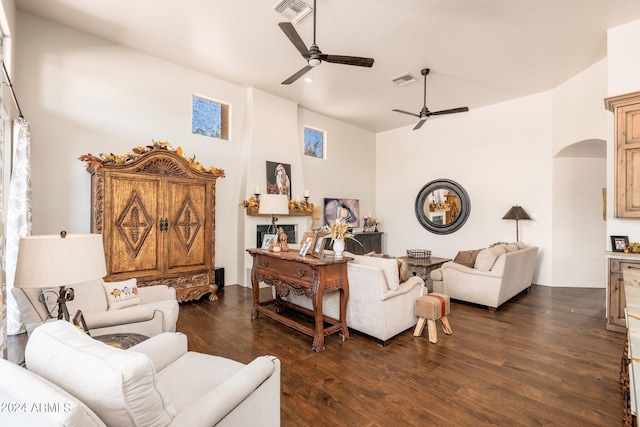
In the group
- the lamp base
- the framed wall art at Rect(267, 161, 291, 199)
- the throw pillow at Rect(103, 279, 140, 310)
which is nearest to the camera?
the lamp base

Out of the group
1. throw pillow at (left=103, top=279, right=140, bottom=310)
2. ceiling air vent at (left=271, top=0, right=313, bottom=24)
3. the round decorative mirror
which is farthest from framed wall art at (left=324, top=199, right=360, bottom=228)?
throw pillow at (left=103, top=279, right=140, bottom=310)

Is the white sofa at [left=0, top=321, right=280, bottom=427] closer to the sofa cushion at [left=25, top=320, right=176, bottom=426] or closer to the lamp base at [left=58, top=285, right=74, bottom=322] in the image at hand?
the sofa cushion at [left=25, top=320, right=176, bottom=426]

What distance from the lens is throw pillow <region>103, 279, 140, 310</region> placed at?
2626 mm

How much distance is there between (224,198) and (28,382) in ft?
15.9

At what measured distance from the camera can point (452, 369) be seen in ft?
8.68

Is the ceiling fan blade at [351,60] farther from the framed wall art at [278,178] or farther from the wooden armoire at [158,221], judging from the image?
the framed wall art at [278,178]

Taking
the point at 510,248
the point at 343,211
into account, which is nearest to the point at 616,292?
the point at 510,248

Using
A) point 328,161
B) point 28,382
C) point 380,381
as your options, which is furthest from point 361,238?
point 28,382

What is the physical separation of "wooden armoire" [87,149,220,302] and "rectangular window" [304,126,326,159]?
9.28 feet

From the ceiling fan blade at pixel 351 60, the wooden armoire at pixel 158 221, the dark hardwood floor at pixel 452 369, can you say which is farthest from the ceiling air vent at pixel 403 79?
the dark hardwood floor at pixel 452 369

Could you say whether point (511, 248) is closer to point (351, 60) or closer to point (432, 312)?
point (432, 312)

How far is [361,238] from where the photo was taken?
24.3ft

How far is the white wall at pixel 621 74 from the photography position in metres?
3.56

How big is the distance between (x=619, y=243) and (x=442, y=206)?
12.2ft
